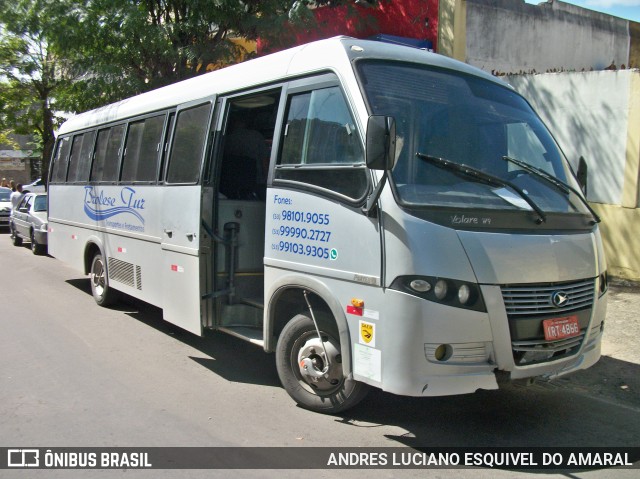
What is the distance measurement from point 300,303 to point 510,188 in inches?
81.1

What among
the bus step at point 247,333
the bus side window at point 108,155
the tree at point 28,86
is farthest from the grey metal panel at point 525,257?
the tree at point 28,86

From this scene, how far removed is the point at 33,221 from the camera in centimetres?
1568

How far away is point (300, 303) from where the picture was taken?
538cm

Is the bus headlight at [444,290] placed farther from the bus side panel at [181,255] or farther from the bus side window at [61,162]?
the bus side window at [61,162]

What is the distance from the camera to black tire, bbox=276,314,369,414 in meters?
4.78

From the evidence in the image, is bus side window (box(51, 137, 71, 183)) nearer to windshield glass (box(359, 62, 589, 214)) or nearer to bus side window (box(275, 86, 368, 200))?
bus side window (box(275, 86, 368, 200))

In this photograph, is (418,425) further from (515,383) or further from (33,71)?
(33,71)

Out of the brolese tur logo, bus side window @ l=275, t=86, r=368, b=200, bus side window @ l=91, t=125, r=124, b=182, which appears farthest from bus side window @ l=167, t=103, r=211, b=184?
bus side window @ l=91, t=125, r=124, b=182

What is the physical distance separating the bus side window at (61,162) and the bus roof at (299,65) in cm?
406

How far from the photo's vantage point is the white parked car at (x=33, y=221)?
601 inches

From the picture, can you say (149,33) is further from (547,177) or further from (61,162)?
(547,177)

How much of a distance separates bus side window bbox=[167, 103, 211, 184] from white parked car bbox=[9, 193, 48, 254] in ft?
31.2

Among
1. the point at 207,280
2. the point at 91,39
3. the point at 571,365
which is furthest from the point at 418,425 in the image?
the point at 91,39

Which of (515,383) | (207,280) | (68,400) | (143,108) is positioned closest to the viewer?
(515,383)
